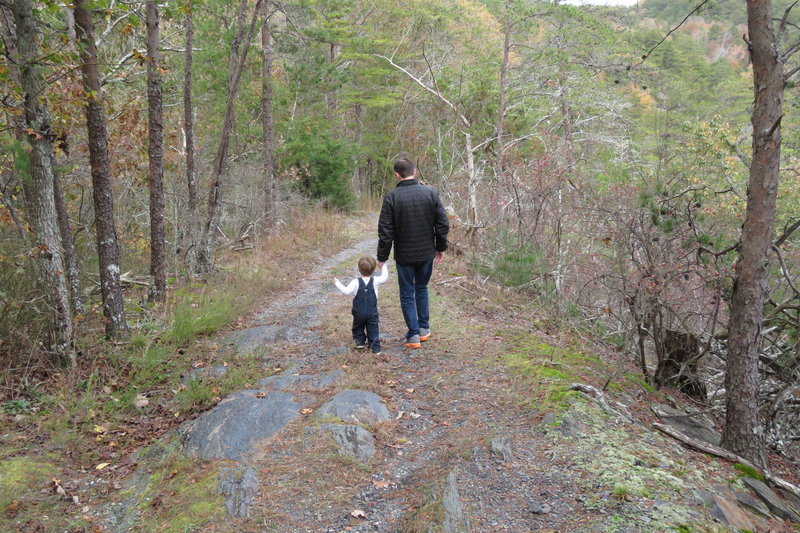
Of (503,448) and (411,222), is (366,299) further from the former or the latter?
(503,448)

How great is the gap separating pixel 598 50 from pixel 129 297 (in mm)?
12185

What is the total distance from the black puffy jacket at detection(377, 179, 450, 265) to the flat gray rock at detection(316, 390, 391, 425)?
5.46ft

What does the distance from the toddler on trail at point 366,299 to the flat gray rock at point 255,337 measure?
1.37 m

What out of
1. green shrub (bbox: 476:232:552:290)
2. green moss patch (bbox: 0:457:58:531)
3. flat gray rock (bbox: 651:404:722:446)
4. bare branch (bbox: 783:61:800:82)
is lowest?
flat gray rock (bbox: 651:404:722:446)

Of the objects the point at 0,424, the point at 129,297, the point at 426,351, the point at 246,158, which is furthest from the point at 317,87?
the point at 0,424

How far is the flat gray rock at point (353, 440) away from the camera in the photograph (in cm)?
407

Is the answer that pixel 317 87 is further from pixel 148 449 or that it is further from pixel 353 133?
pixel 148 449

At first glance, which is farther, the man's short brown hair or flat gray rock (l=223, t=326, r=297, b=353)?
flat gray rock (l=223, t=326, r=297, b=353)

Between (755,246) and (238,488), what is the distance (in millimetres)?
4376

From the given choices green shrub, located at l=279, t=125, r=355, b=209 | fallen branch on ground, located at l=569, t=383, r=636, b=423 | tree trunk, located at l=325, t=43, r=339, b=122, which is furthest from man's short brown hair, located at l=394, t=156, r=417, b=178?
tree trunk, located at l=325, t=43, r=339, b=122

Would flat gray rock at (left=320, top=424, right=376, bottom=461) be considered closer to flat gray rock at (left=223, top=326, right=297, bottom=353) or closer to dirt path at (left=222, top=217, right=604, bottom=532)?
dirt path at (left=222, top=217, right=604, bottom=532)

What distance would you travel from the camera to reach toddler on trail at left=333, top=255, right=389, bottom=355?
5832 millimetres

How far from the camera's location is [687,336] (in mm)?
5734

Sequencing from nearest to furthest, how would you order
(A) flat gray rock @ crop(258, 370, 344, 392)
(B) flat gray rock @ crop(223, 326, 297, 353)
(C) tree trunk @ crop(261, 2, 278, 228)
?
(A) flat gray rock @ crop(258, 370, 344, 392) < (B) flat gray rock @ crop(223, 326, 297, 353) < (C) tree trunk @ crop(261, 2, 278, 228)
